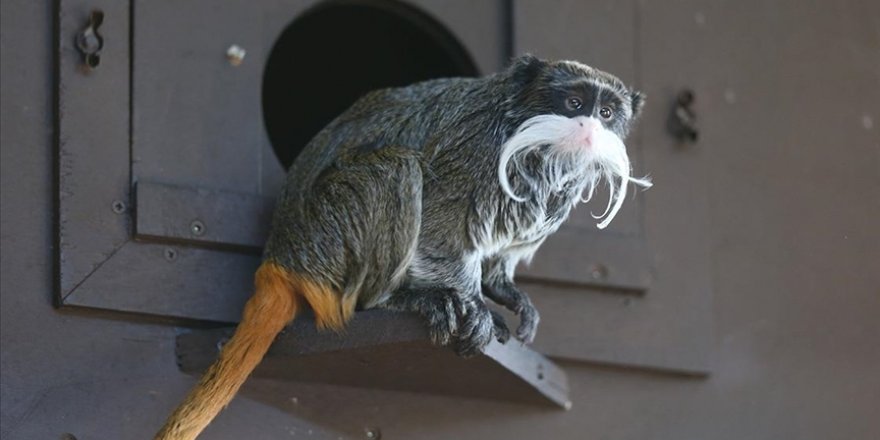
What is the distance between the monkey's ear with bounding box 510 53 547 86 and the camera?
5117 mm

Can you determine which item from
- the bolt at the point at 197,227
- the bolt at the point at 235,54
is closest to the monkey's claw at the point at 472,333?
the bolt at the point at 197,227

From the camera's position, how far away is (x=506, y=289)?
208 inches

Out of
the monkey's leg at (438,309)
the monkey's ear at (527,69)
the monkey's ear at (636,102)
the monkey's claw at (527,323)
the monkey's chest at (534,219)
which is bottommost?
the monkey's claw at (527,323)

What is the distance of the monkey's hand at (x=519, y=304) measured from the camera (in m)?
5.15

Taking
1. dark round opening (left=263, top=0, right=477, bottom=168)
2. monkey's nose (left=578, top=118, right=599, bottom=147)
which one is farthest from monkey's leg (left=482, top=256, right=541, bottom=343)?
dark round opening (left=263, top=0, right=477, bottom=168)

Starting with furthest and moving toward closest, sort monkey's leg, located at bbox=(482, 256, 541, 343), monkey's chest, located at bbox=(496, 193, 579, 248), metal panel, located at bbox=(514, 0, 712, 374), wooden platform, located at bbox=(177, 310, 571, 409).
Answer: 1. metal panel, located at bbox=(514, 0, 712, 374)
2. monkey's leg, located at bbox=(482, 256, 541, 343)
3. monkey's chest, located at bbox=(496, 193, 579, 248)
4. wooden platform, located at bbox=(177, 310, 571, 409)

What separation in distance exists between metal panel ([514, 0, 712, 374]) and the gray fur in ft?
1.33

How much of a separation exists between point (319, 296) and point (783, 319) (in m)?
1.68

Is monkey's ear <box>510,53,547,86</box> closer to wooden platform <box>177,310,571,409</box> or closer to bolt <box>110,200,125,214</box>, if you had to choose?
wooden platform <box>177,310,571,409</box>

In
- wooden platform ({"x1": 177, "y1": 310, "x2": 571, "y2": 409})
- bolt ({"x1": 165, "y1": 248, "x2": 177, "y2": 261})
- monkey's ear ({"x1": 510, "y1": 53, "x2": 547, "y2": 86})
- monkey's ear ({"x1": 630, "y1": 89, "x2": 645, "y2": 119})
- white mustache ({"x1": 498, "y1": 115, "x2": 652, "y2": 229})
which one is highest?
monkey's ear ({"x1": 510, "y1": 53, "x2": 547, "y2": 86})

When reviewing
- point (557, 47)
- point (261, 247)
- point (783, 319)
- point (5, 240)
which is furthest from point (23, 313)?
point (783, 319)

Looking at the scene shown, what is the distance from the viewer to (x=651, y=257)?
18.9ft

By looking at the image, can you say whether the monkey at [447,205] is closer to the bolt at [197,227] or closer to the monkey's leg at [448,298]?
the monkey's leg at [448,298]

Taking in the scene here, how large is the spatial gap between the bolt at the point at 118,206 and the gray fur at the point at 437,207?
0.40 metres
